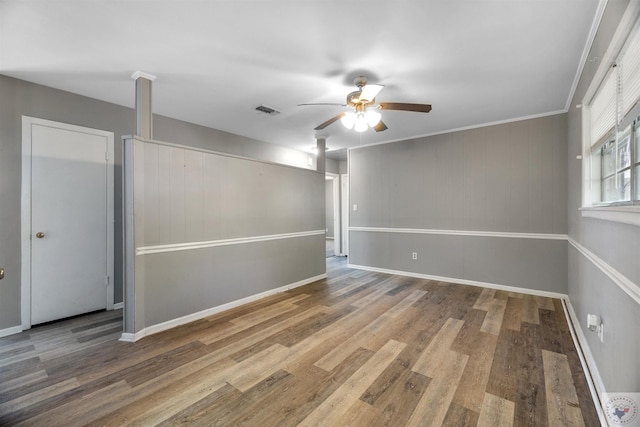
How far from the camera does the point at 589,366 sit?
201 cm

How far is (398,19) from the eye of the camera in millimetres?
1880

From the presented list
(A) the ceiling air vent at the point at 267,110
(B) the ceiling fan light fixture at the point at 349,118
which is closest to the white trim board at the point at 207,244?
(A) the ceiling air vent at the point at 267,110

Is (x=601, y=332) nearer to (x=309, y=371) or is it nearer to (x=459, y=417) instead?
(x=459, y=417)

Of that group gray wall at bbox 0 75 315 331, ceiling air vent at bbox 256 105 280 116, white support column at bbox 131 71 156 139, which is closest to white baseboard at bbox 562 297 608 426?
ceiling air vent at bbox 256 105 280 116

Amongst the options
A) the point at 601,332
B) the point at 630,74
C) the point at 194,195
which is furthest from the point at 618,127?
the point at 194,195

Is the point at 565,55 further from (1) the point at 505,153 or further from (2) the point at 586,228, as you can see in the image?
(1) the point at 505,153

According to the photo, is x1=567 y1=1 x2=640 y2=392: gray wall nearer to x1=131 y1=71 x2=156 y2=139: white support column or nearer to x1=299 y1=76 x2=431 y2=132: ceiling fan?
x1=299 y1=76 x2=431 y2=132: ceiling fan

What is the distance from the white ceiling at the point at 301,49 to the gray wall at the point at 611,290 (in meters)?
0.25

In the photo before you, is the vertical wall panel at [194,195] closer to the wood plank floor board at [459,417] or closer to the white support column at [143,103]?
the white support column at [143,103]

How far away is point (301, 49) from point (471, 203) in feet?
11.5

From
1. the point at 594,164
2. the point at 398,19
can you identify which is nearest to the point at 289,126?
the point at 398,19

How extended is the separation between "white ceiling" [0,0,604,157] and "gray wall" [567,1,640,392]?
0.25 meters

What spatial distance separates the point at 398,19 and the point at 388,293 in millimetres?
3274

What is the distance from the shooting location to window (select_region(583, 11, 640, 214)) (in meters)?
1.38
